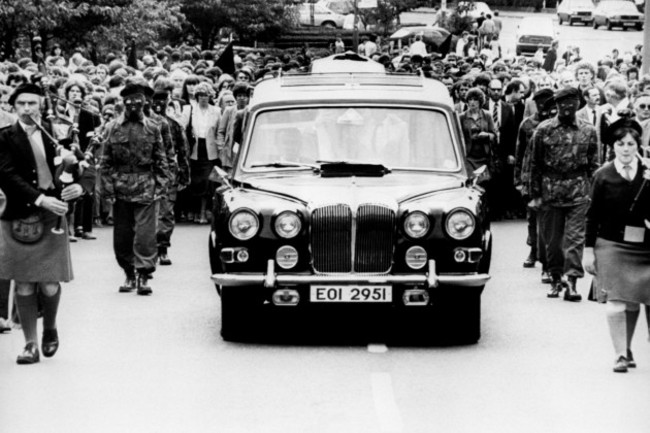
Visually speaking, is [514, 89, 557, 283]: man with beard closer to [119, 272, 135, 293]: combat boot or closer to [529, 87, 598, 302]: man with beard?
[529, 87, 598, 302]: man with beard

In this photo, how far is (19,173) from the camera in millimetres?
11398

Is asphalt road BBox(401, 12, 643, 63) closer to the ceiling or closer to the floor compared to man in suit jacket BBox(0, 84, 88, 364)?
closer to the floor

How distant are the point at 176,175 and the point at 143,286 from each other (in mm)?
2011

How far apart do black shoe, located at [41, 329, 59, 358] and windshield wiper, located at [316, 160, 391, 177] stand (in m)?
2.49

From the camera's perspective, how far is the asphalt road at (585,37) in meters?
65.3

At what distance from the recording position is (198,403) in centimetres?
1018

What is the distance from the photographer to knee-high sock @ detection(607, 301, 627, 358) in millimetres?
11195

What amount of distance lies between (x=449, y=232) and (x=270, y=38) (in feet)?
141

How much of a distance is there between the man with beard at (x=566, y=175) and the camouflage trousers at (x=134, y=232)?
3.49m

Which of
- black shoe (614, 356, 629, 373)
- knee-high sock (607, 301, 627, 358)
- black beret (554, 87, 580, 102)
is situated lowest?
black shoe (614, 356, 629, 373)

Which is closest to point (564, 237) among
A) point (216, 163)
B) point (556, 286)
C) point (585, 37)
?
point (556, 286)

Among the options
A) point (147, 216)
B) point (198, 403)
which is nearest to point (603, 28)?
point (147, 216)

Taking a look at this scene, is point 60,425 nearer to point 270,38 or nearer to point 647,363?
point 647,363

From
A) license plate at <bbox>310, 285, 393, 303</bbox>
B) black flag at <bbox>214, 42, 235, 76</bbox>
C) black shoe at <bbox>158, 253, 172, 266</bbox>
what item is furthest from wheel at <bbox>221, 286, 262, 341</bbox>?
black flag at <bbox>214, 42, 235, 76</bbox>
